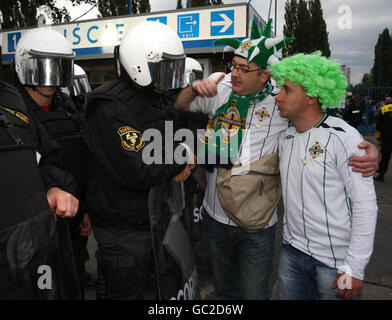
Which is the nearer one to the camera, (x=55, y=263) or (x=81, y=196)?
(x=55, y=263)

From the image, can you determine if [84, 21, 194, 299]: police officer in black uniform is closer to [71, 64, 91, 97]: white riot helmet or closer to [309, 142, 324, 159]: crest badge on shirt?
[309, 142, 324, 159]: crest badge on shirt

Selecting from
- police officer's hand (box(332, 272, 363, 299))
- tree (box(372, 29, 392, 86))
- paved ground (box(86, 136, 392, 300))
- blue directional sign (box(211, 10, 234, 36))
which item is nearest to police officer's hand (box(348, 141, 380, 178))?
police officer's hand (box(332, 272, 363, 299))

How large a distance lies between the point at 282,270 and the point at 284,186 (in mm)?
488

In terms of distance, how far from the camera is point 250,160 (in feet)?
6.71

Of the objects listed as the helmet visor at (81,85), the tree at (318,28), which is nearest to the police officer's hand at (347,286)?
the helmet visor at (81,85)

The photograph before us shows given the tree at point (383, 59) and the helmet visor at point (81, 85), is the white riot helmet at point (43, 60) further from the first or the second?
the tree at point (383, 59)

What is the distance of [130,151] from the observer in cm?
161

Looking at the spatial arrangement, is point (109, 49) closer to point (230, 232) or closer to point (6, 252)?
point (230, 232)

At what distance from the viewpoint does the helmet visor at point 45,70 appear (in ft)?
7.62

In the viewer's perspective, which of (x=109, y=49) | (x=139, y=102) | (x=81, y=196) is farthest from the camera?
(x=109, y=49)

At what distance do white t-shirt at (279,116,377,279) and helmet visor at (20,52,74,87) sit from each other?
5.43 feet

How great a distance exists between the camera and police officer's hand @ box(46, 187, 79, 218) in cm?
149

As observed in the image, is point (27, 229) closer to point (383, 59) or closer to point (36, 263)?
point (36, 263)
